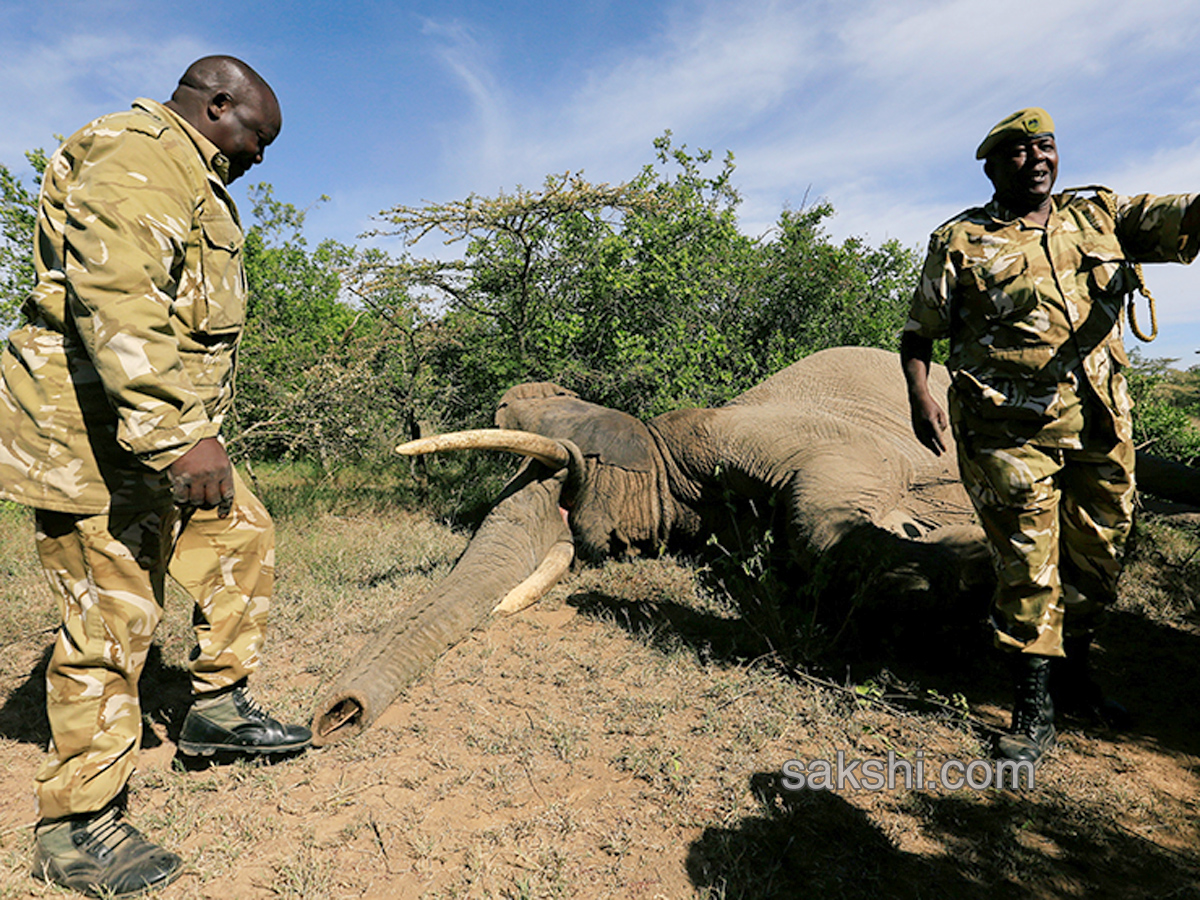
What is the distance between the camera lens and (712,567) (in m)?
5.31

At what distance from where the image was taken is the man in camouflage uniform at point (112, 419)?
7.53 ft

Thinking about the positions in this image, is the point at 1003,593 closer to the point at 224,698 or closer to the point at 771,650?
the point at 771,650

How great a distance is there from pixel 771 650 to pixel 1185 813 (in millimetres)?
1651

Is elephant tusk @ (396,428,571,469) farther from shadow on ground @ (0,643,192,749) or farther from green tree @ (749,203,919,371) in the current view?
green tree @ (749,203,919,371)

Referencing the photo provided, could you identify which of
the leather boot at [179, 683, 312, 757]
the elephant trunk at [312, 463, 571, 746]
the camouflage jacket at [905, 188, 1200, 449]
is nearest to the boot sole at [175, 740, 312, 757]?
the leather boot at [179, 683, 312, 757]

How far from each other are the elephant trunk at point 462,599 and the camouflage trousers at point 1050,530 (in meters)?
2.71

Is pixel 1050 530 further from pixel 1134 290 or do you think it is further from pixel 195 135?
pixel 195 135

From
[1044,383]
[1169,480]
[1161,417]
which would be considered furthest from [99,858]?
[1161,417]

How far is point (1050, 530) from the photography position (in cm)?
301

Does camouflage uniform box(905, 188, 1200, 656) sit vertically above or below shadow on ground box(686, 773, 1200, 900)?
above

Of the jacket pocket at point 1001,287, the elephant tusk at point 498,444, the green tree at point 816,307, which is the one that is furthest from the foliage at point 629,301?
the jacket pocket at point 1001,287

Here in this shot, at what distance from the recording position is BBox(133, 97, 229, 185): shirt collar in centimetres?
266

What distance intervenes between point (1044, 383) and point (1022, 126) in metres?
1.05

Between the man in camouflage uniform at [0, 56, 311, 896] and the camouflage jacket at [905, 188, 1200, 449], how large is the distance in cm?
304
